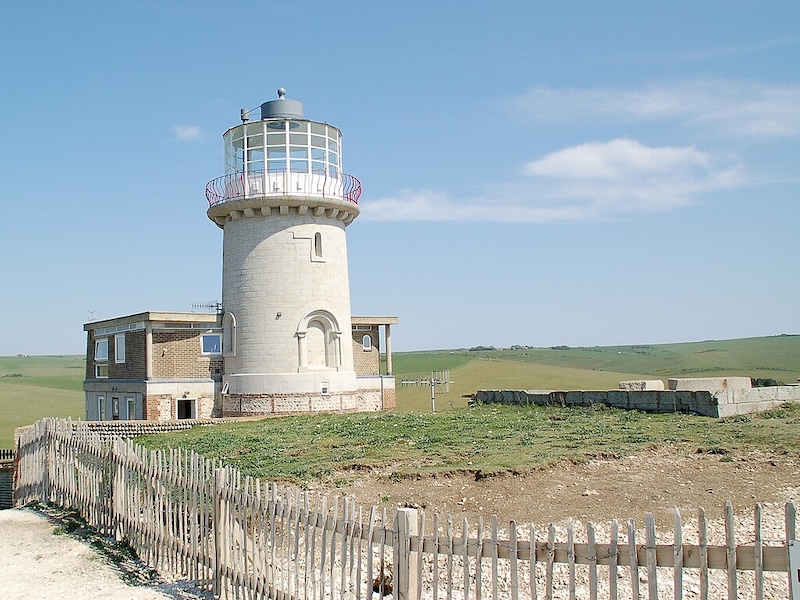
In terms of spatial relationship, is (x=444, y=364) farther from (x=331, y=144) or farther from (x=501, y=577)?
(x=501, y=577)

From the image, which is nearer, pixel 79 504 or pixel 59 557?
pixel 59 557

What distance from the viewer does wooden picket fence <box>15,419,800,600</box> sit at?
6.16m

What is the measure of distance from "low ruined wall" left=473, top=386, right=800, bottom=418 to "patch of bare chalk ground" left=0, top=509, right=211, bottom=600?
15337 millimetres

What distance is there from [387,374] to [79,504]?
79.3 feet

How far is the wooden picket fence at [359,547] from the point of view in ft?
20.2

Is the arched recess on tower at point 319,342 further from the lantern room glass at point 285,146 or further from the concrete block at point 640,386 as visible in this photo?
the concrete block at point 640,386

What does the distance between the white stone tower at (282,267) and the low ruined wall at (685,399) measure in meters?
9.66

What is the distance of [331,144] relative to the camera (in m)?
33.1

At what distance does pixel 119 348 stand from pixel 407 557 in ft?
97.2

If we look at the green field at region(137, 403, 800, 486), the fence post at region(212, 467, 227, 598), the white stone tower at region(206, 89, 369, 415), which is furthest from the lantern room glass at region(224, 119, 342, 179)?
the fence post at region(212, 467, 227, 598)

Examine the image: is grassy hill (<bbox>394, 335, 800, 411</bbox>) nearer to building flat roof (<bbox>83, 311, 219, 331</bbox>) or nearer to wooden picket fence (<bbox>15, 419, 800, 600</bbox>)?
building flat roof (<bbox>83, 311, 219, 331</bbox>)

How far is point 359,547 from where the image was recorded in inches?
306

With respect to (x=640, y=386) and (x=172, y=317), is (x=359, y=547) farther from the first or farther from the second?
(x=172, y=317)

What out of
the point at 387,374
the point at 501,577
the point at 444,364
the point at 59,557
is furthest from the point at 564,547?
the point at 444,364
